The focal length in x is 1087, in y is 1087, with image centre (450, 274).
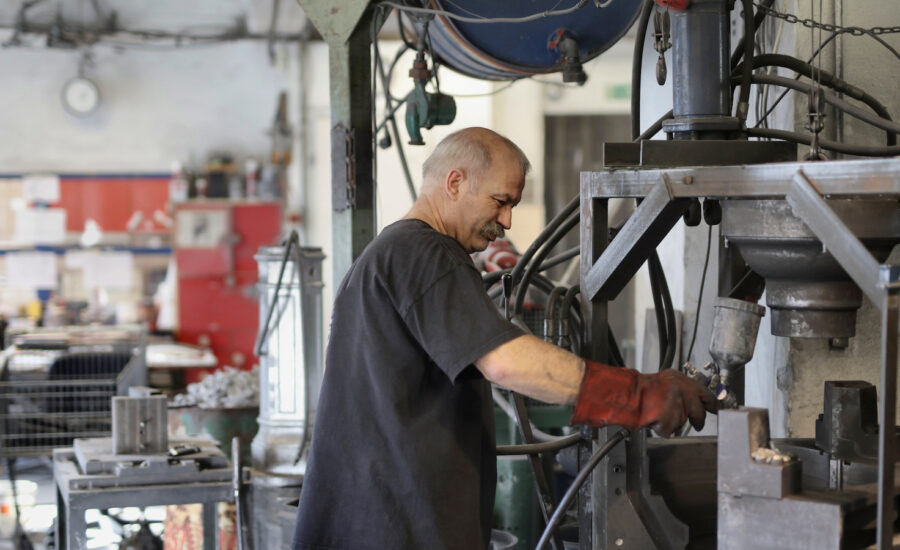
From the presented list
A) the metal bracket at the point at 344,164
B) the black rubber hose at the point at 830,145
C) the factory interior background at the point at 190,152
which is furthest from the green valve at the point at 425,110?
the factory interior background at the point at 190,152

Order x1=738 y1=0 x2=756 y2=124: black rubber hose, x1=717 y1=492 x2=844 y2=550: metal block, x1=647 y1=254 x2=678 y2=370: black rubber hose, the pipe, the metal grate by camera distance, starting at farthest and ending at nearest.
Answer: the metal grate → x1=647 y1=254 x2=678 y2=370: black rubber hose → the pipe → x1=738 y1=0 x2=756 y2=124: black rubber hose → x1=717 y1=492 x2=844 y2=550: metal block

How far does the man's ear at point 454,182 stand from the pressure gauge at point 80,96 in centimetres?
662

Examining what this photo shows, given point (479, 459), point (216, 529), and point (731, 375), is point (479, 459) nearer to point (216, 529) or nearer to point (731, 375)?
point (731, 375)

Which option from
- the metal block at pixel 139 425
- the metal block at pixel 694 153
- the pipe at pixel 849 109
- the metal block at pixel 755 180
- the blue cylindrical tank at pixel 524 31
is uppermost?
the blue cylindrical tank at pixel 524 31

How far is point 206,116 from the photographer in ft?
26.5

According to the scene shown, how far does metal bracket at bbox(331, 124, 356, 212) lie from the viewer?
281 centimetres

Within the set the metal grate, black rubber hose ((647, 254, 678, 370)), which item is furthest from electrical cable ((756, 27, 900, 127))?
the metal grate

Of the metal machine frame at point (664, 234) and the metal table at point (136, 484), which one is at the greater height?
the metal machine frame at point (664, 234)

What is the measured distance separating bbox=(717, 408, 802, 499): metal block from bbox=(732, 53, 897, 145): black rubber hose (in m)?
0.93

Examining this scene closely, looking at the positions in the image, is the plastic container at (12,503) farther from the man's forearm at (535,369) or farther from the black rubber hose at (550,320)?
the man's forearm at (535,369)

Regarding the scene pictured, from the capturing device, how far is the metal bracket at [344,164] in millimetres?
2807

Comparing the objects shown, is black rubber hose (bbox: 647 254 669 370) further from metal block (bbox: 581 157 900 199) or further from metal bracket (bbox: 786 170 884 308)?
metal bracket (bbox: 786 170 884 308)

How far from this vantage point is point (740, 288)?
2031 millimetres

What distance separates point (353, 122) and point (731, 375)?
1.39 meters
